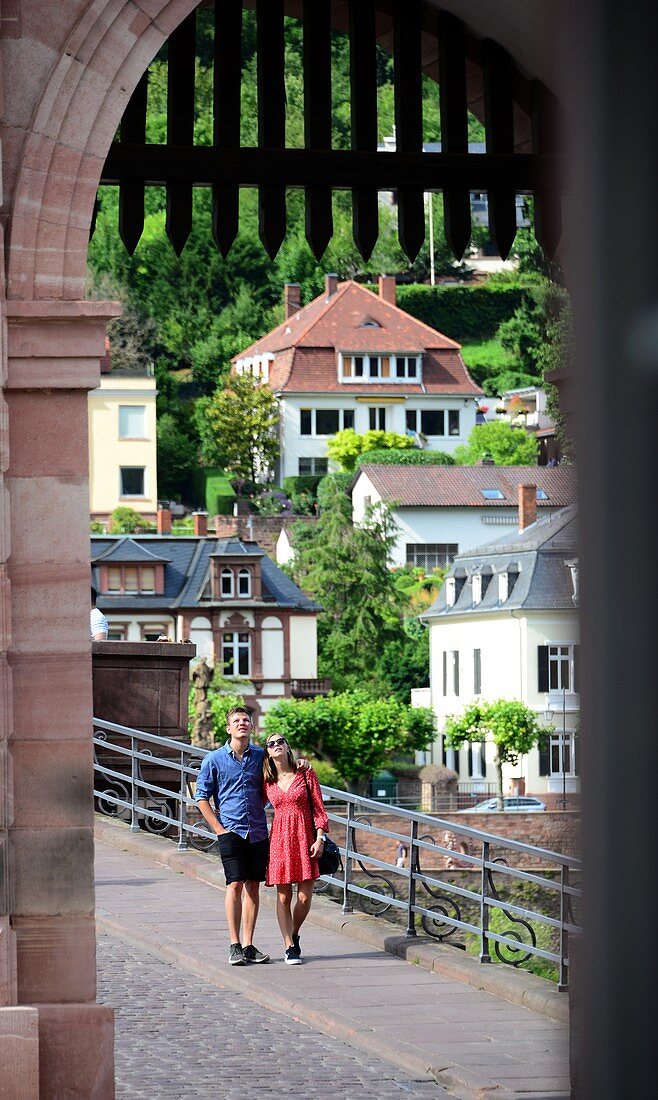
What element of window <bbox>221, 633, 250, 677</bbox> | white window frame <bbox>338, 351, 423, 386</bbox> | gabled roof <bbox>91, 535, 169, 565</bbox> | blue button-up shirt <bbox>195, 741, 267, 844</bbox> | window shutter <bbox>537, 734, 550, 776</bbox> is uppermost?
white window frame <bbox>338, 351, 423, 386</bbox>

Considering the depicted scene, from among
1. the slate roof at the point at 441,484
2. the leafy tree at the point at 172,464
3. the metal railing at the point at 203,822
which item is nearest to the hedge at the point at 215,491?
the leafy tree at the point at 172,464

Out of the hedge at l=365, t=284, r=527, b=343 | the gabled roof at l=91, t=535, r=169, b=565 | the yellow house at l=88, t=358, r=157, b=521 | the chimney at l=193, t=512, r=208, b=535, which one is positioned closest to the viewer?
the gabled roof at l=91, t=535, r=169, b=565

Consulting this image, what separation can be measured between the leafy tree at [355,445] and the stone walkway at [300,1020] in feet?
320

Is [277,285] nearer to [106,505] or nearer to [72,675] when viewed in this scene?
[106,505]

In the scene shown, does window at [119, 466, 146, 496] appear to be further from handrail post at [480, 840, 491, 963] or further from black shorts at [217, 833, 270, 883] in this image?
handrail post at [480, 840, 491, 963]

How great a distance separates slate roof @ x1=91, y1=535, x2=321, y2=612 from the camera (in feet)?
242

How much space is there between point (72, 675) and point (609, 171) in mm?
5447

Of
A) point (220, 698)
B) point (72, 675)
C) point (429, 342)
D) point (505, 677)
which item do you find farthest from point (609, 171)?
point (429, 342)

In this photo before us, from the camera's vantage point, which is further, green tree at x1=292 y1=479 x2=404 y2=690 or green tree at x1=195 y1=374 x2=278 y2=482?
green tree at x1=195 y1=374 x2=278 y2=482

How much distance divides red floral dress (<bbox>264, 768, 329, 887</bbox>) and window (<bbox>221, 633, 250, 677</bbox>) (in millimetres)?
64678

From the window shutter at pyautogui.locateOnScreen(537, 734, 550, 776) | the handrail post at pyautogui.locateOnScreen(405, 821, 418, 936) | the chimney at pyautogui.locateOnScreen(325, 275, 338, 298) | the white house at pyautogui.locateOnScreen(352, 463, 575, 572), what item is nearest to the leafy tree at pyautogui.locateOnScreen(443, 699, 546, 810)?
the white house at pyautogui.locateOnScreen(352, 463, 575, 572)

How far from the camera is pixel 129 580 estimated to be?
241 ft

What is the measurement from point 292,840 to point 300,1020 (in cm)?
152

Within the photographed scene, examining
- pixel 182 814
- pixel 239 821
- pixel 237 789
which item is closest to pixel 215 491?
pixel 182 814
